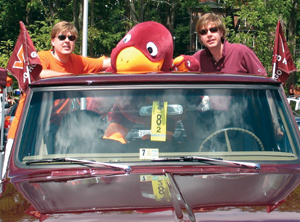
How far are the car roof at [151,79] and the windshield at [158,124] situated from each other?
44 mm

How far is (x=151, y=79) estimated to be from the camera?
308cm

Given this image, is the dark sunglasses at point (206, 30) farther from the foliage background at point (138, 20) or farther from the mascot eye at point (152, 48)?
the foliage background at point (138, 20)

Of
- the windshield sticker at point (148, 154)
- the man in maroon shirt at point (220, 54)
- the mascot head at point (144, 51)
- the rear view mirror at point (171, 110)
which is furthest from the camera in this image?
the man in maroon shirt at point (220, 54)

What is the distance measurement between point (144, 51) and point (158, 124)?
1.42m

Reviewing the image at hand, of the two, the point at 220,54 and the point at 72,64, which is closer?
the point at 220,54

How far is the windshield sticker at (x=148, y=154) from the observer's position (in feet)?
9.66

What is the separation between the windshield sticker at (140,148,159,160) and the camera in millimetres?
2944

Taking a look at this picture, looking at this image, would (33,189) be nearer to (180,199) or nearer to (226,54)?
(180,199)

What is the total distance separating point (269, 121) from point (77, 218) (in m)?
1.59

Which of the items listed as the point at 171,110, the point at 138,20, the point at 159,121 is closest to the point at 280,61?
the point at 171,110

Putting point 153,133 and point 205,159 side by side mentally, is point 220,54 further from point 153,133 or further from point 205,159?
point 205,159

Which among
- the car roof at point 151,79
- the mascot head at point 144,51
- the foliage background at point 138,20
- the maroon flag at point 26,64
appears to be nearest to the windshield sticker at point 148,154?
the car roof at point 151,79

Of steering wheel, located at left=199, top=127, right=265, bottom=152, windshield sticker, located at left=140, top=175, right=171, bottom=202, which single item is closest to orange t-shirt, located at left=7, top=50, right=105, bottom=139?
steering wheel, located at left=199, top=127, right=265, bottom=152

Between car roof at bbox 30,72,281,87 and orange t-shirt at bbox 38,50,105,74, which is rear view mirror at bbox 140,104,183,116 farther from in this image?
orange t-shirt at bbox 38,50,105,74
